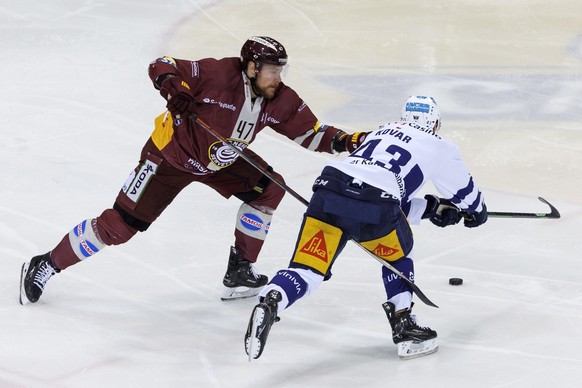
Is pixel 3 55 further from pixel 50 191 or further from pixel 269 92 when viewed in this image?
pixel 269 92

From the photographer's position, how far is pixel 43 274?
4441mm

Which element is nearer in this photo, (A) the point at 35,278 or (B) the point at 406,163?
(B) the point at 406,163

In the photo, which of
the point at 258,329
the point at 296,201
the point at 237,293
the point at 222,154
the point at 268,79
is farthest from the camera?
the point at 296,201

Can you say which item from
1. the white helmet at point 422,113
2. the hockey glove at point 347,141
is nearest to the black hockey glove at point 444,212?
the white helmet at point 422,113

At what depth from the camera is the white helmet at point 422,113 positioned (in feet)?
13.0

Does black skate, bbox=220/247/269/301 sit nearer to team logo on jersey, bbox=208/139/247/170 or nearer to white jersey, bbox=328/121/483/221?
team logo on jersey, bbox=208/139/247/170

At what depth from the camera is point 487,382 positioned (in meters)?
3.78

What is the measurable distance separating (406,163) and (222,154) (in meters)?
0.89

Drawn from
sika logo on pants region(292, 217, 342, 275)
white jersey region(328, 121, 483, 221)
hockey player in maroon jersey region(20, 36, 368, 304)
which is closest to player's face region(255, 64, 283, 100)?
hockey player in maroon jersey region(20, 36, 368, 304)

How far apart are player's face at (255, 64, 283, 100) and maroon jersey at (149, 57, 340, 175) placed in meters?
0.05

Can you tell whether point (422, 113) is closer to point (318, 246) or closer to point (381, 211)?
point (381, 211)

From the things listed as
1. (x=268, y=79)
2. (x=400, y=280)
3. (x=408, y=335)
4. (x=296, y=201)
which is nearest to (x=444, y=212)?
(x=400, y=280)

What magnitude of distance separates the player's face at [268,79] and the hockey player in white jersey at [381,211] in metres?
0.52

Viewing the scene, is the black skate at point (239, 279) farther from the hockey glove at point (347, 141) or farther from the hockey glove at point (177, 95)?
the hockey glove at point (177, 95)
